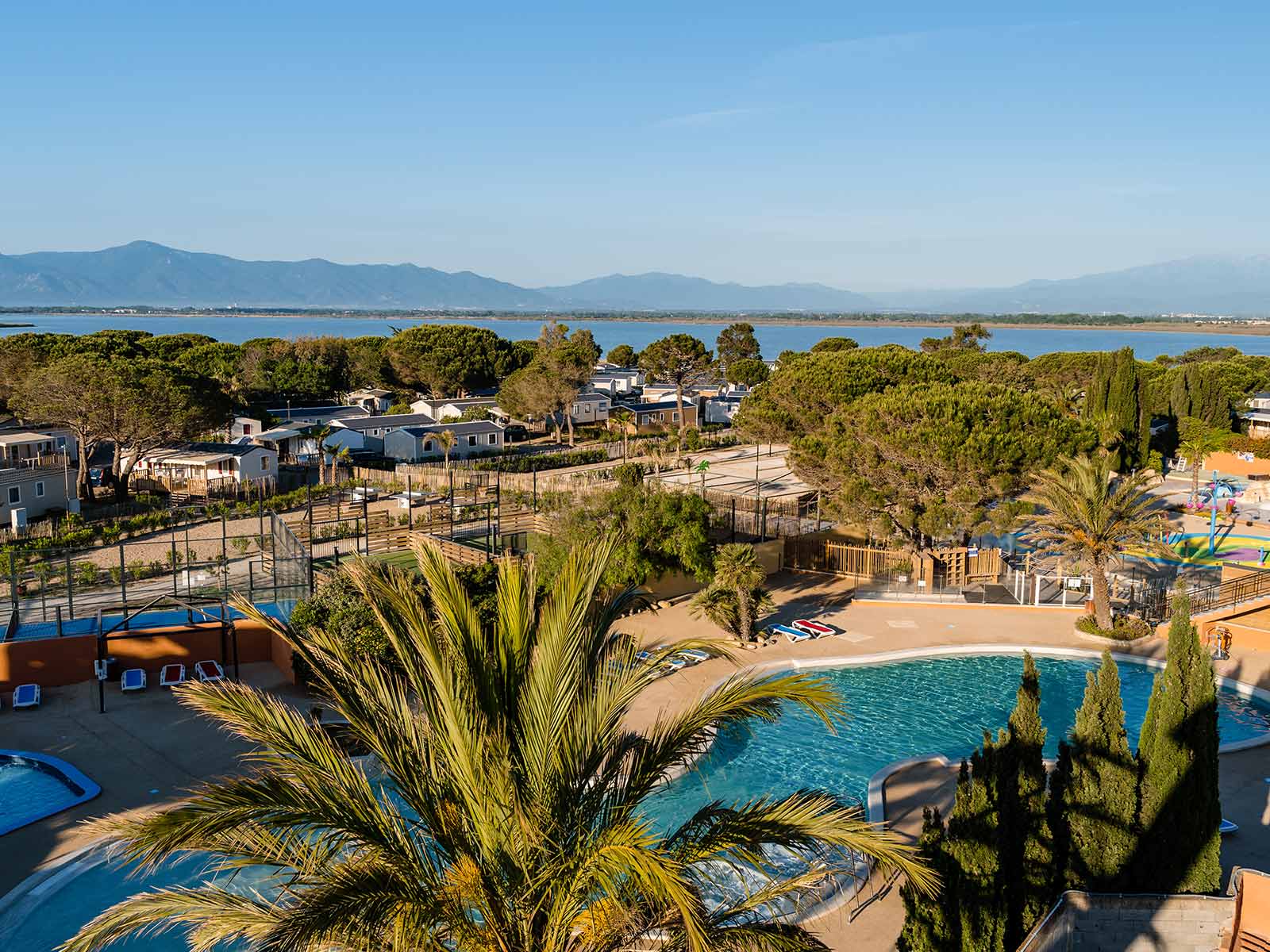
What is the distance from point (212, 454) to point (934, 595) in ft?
98.8

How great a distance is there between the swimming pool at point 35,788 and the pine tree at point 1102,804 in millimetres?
12657

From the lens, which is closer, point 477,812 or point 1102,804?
point 477,812

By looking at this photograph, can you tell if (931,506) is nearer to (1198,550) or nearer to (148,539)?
(1198,550)

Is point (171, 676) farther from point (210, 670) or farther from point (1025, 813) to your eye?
point (1025, 813)

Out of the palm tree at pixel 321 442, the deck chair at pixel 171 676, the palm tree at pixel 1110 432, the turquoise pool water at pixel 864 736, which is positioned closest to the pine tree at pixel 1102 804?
the turquoise pool water at pixel 864 736

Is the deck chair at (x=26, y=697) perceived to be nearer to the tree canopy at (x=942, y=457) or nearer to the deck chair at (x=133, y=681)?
the deck chair at (x=133, y=681)

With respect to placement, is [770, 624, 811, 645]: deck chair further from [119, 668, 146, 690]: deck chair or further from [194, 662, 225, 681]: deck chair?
[119, 668, 146, 690]: deck chair

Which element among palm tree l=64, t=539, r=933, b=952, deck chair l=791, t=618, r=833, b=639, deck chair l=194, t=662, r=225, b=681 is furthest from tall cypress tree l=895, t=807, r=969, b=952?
deck chair l=194, t=662, r=225, b=681

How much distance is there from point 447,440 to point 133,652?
2753 centimetres

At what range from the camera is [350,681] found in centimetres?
564

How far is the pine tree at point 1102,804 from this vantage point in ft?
32.1

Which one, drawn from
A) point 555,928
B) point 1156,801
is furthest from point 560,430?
point 555,928

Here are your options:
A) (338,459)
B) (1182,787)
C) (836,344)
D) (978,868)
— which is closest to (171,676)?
(978,868)

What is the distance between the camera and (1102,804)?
32.3 ft
